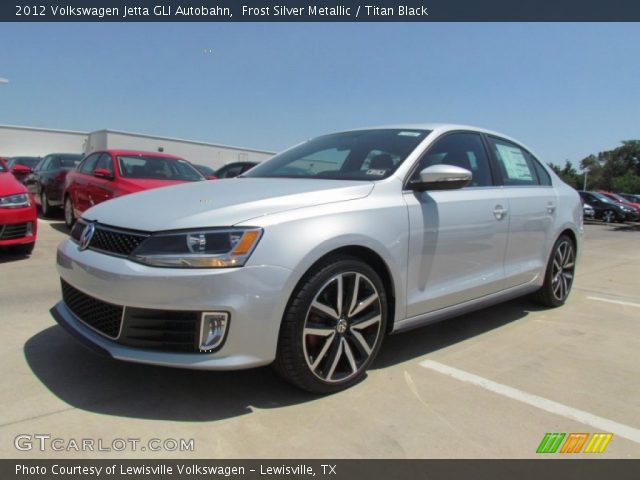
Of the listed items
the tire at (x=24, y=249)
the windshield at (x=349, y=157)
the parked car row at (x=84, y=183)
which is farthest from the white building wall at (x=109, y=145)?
the windshield at (x=349, y=157)

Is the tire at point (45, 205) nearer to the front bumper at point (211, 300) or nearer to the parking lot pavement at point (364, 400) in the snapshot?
the parking lot pavement at point (364, 400)

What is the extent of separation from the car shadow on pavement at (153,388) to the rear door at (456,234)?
1.00m

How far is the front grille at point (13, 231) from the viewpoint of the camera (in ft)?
18.1

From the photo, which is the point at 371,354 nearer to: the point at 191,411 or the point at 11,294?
the point at 191,411

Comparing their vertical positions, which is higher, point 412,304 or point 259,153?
point 259,153

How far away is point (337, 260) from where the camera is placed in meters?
2.59

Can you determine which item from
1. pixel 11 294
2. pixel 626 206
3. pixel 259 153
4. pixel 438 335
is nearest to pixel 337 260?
pixel 438 335

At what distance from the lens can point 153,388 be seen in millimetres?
2648

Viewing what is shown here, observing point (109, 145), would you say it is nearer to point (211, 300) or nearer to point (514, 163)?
point (514, 163)

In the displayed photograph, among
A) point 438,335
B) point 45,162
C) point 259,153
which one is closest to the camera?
point 438,335

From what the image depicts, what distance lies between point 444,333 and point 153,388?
2199 mm

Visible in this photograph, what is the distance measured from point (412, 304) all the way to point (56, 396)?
201 centimetres
